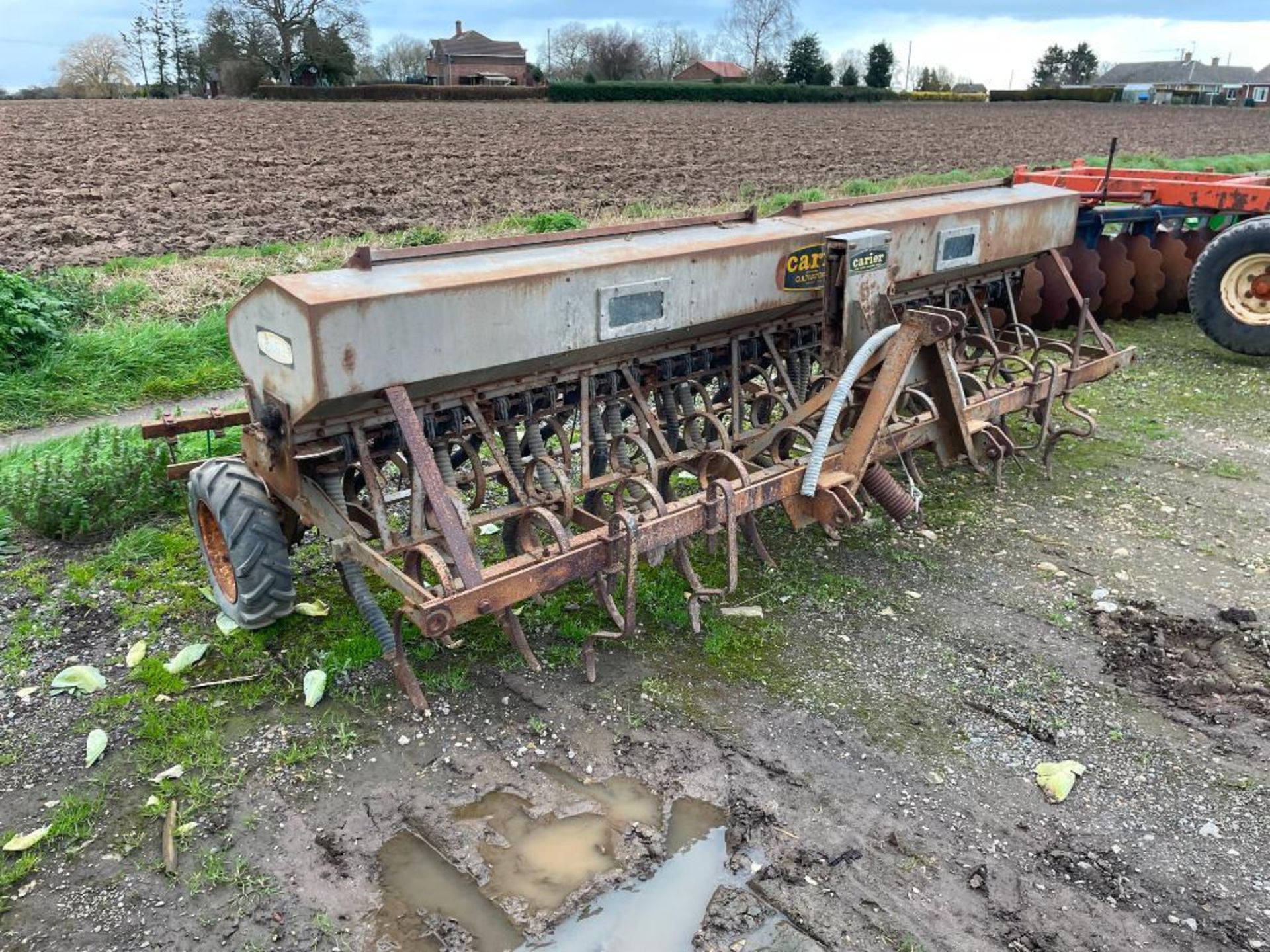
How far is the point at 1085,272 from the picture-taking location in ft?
27.7

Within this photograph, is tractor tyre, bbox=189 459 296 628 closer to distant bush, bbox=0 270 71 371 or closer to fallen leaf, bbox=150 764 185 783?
fallen leaf, bbox=150 764 185 783

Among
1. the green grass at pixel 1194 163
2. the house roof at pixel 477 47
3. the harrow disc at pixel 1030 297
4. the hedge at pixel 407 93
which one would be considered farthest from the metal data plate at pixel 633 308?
the house roof at pixel 477 47

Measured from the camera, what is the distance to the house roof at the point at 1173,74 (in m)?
93.6

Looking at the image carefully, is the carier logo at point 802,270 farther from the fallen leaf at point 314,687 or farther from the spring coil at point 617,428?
the fallen leaf at point 314,687

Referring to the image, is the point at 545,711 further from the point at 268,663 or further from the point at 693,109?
the point at 693,109

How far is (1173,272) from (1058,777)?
7799 mm

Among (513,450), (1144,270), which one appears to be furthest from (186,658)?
(1144,270)

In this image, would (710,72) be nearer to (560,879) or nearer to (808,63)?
(808,63)

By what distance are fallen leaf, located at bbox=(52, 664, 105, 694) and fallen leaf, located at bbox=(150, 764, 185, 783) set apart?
661 millimetres

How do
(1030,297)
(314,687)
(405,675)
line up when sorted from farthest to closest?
(1030,297) → (314,687) → (405,675)

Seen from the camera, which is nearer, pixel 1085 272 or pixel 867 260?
pixel 867 260

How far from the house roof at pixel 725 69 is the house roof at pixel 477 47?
15074mm

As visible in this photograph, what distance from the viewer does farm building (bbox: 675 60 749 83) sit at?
7675cm

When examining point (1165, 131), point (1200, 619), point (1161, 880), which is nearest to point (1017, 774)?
point (1161, 880)
